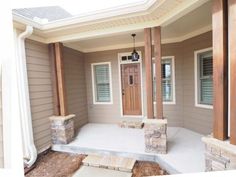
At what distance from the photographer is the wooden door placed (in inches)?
205

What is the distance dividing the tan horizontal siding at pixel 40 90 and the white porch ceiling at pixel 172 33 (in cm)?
101

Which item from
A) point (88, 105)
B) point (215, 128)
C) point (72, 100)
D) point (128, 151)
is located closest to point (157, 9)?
point (215, 128)

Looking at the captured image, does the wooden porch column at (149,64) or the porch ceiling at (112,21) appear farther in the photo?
the wooden porch column at (149,64)

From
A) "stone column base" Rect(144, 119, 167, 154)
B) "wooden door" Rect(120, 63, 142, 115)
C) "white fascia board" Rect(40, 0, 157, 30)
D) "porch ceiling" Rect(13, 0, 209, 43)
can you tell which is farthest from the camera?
"wooden door" Rect(120, 63, 142, 115)

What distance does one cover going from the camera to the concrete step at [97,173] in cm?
287

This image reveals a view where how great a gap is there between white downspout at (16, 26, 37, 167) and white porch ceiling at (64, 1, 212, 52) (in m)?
1.46

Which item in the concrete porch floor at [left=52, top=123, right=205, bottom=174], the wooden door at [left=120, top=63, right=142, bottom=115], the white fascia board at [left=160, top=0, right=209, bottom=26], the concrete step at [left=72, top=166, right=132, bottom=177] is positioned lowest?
the concrete step at [left=72, top=166, right=132, bottom=177]

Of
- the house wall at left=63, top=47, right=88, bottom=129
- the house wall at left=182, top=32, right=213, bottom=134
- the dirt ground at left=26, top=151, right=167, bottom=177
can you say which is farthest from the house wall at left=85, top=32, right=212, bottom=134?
the dirt ground at left=26, top=151, right=167, bottom=177

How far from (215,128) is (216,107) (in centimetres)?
28

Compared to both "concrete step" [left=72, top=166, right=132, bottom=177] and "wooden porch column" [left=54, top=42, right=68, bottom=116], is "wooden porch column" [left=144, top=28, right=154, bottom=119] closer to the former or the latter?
"concrete step" [left=72, top=166, right=132, bottom=177]

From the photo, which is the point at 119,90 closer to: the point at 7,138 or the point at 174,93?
the point at 174,93

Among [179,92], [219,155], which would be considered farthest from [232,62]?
[179,92]

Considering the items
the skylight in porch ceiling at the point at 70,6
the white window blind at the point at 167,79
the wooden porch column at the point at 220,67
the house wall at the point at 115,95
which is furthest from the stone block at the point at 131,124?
the skylight in porch ceiling at the point at 70,6

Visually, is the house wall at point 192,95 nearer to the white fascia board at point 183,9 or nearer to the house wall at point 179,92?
the house wall at point 179,92
